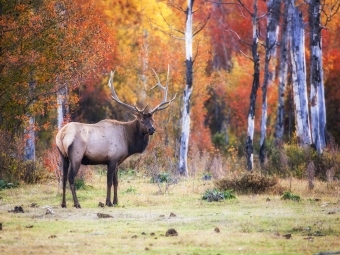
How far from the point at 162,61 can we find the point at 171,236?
26.9 m

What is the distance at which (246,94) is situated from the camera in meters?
45.3

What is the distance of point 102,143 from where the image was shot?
1869 cm

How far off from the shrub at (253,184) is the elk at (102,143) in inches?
99.0

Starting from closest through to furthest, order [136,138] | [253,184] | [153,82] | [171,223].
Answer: [171,223] → [136,138] → [253,184] → [153,82]

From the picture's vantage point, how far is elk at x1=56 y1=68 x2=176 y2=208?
18.1 m

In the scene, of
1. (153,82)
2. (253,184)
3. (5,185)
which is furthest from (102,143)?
(153,82)

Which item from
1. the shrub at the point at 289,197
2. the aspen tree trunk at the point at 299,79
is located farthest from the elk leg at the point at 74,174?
the aspen tree trunk at the point at 299,79

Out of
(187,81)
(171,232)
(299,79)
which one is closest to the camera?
(171,232)

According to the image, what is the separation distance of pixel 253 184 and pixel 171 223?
5417 millimetres

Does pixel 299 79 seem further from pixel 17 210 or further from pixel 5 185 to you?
pixel 17 210

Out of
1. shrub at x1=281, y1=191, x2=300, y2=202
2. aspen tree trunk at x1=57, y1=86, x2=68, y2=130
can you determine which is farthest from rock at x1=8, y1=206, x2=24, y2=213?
aspen tree trunk at x1=57, y1=86, x2=68, y2=130

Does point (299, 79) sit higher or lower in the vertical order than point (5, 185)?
higher

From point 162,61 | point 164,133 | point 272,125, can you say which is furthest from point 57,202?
point 272,125

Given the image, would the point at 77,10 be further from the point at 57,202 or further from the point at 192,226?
the point at 192,226
